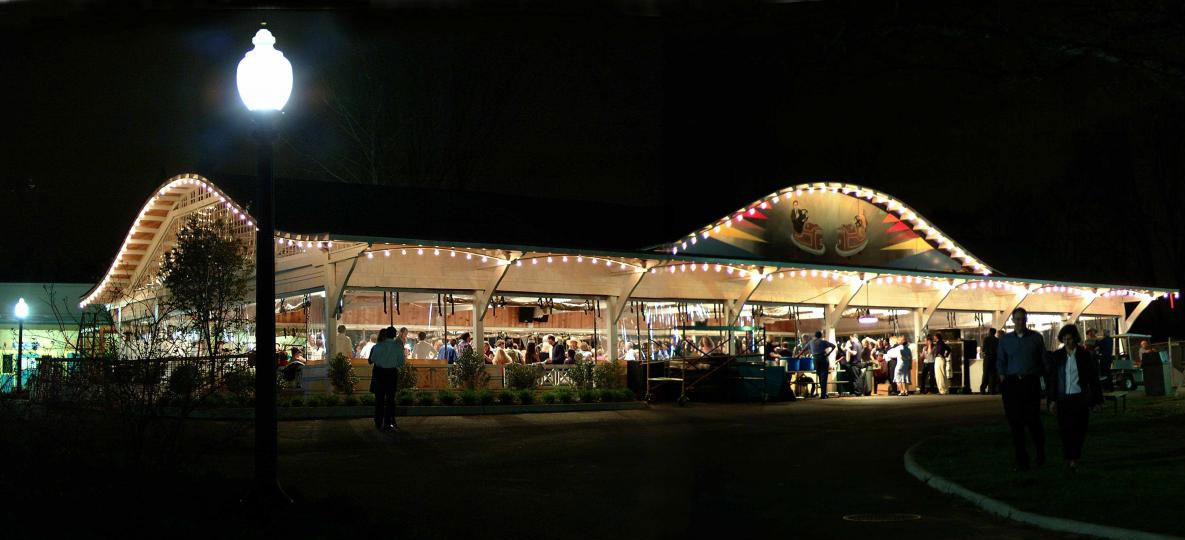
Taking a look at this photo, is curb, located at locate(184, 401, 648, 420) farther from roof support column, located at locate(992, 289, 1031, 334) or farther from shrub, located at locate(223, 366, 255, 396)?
roof support column, located at locate(992, 289, 1031, 334)

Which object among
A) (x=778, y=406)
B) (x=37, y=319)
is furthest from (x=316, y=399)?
(x=37, y=319)

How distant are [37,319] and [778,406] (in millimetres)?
33246

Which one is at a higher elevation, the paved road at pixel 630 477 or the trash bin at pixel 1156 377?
the trash bin at pixel 1156 377

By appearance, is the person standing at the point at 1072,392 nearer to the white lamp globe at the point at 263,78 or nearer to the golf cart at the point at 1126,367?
the white lamp globe at the point at 263,78

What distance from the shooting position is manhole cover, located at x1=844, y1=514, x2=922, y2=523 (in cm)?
948

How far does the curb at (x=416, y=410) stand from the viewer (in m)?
20.4

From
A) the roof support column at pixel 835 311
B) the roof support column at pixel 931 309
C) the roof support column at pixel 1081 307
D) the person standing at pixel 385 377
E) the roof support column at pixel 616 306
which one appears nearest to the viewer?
the person standing at pixel 385 377

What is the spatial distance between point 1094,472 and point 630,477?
4.59 metres

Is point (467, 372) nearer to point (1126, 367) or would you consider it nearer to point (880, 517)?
point (880, 517)

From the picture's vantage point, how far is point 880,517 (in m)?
9.63

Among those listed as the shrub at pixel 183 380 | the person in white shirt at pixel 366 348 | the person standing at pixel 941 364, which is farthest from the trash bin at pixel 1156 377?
the shrub at pixel 183 380

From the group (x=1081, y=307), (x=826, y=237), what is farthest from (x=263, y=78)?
(x=1081, y=307)

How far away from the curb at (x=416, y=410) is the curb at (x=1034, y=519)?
12095 millimetres

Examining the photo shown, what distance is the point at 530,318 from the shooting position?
93.2 feet
